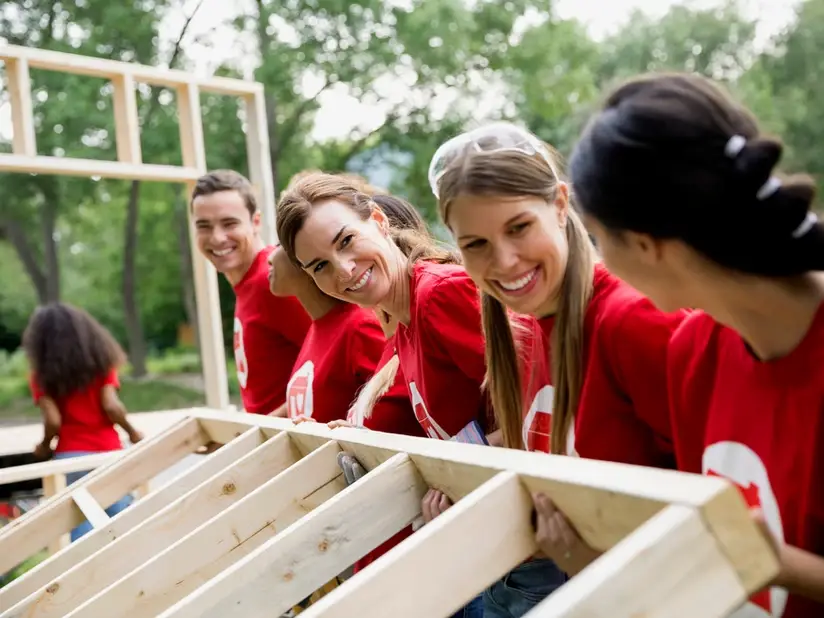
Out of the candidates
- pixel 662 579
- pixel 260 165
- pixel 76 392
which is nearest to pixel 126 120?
pixel 260 165

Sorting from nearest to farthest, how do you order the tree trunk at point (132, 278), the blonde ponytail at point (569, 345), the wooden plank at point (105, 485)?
the blonde ponytail at point (569, 345) < the wooden plank at point (105, 485) < the tree trunk at point (132, 278)

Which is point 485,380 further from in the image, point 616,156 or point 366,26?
point 366,26

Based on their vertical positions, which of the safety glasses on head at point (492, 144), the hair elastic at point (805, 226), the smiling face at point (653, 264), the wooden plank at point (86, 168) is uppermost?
the wooden plank at point (86, 168)

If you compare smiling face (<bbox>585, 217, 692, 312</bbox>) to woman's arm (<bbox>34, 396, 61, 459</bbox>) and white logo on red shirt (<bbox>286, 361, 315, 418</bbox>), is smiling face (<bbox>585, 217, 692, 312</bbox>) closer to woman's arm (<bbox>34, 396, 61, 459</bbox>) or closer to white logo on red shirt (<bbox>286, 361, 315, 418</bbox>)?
white logo on red shirt (<bbox>286, 361, 315, 418</bbox>)

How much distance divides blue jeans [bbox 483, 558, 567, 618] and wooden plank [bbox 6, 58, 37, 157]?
3278 mm

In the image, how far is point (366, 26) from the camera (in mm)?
12750

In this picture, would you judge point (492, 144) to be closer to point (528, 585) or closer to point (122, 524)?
point (528, 585)

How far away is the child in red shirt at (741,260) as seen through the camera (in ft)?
3.64

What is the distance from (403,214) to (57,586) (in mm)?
1462

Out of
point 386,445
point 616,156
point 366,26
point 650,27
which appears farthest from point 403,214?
point 650,27

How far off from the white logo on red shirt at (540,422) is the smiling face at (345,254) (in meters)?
0.63

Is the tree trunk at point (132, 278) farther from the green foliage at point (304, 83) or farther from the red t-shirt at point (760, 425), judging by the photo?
the red t-shirt at point (760, 425)

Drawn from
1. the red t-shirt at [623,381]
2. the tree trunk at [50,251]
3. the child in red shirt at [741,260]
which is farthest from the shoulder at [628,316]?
the tree trunk at [50,251]

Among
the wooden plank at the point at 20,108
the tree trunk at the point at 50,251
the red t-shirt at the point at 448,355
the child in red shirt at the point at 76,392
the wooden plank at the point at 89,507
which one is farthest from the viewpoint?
the tree trunk at the point at 50,251
